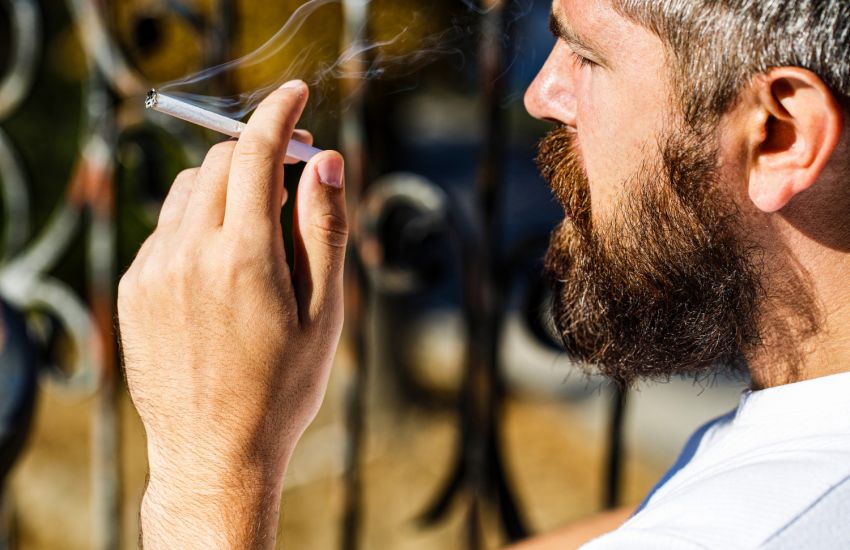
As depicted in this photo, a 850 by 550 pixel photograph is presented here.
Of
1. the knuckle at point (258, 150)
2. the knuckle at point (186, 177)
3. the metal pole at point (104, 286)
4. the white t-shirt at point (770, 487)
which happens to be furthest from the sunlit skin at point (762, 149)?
the metal pole at point (104, 286)

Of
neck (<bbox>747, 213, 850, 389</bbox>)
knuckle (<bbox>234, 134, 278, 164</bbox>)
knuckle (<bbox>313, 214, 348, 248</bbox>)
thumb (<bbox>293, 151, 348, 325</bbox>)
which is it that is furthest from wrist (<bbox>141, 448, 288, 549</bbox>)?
neck (<bbox>747, 213, 850, 389</bbox>)

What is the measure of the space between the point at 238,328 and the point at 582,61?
0.75m

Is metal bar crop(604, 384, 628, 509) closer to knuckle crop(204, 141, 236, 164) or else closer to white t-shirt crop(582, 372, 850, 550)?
white t-shirt crop(582, 372, 850, 550)

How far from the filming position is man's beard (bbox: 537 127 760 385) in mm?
1409

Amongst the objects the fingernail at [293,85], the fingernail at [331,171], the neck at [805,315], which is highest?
the fingernail at [293,85]

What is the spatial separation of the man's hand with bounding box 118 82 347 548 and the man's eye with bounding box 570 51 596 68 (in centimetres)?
47

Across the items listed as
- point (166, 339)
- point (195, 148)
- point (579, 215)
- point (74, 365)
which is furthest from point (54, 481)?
point (579, 215)

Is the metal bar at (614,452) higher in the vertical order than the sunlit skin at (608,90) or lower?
lower

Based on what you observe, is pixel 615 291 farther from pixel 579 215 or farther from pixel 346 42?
pixel 346 42

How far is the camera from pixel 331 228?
137cm

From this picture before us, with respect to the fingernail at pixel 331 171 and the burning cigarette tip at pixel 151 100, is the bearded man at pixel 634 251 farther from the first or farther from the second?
the burning cigarette tip at pixel 151 100

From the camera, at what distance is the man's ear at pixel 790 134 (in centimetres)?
125

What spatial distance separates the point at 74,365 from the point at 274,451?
3.95m

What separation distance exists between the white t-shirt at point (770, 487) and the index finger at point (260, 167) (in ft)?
2.24
